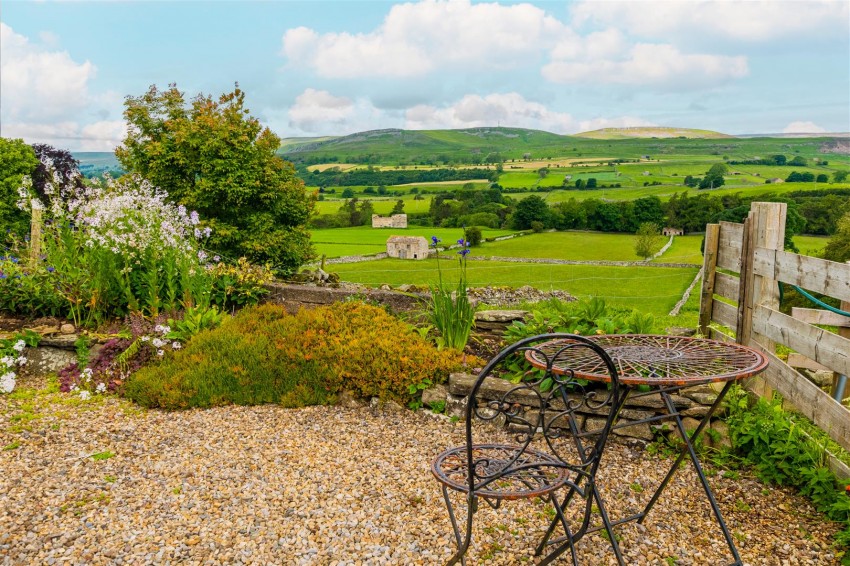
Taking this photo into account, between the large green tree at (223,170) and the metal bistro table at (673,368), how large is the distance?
12.6 metres

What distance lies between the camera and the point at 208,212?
15516mm

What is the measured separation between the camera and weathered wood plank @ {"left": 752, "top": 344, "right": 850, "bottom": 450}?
3.60m

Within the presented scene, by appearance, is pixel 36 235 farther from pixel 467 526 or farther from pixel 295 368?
pixel 467 526

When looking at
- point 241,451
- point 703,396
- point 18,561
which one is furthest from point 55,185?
point 703,396

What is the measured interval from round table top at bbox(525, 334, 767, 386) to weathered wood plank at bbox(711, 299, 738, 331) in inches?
60.3

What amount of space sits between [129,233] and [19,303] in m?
1.85

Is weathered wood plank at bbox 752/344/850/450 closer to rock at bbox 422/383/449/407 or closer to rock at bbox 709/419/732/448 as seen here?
rock at bbox 709/419/732/448

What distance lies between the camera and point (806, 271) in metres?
4.06

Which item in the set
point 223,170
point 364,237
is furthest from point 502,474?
point 364,237

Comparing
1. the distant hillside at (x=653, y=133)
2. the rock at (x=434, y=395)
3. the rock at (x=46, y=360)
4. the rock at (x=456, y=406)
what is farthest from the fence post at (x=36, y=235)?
the distant hillside at (x=653, y=133)

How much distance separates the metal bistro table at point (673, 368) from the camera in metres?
2.76

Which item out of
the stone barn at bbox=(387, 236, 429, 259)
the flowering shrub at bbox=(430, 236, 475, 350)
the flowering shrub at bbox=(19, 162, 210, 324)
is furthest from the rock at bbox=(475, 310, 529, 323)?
the stone barn at bbox=(387, 236, 429, 259)

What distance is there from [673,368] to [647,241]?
19.1 metres

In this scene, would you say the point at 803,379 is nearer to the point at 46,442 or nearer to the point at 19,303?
the point at 46,442
